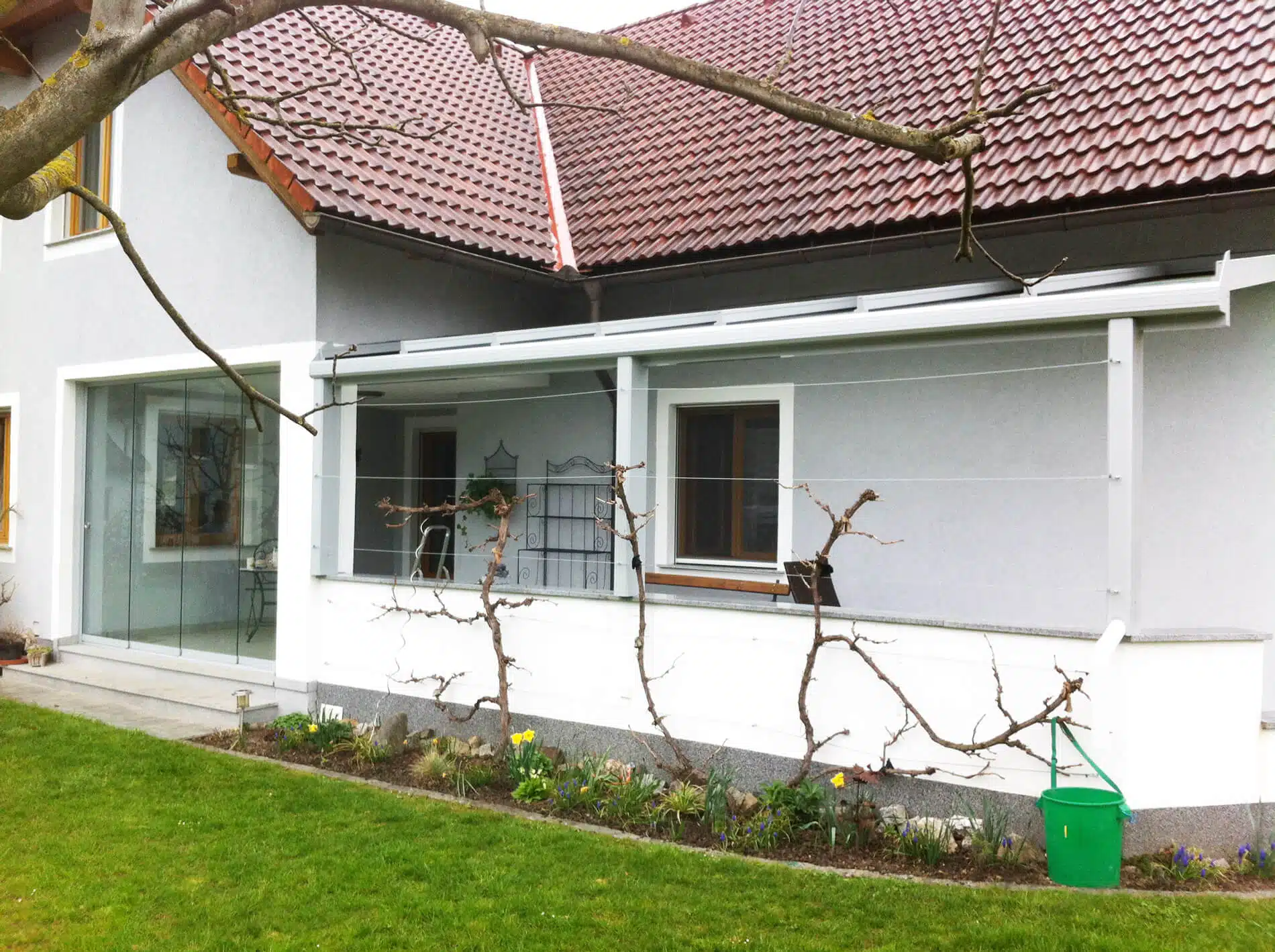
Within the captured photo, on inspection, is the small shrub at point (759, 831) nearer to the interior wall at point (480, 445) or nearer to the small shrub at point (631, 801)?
the small shrub at point (631, 801)

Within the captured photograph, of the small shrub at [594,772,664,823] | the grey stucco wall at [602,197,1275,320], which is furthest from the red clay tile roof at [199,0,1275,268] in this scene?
the small shrub at [594,772,664,823]

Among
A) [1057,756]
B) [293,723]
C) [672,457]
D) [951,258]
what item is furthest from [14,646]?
[1057,756]

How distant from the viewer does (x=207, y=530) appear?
33.7 feet

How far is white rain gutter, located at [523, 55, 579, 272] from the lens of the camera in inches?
396

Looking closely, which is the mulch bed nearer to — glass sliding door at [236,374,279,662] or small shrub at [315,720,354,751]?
small shrub at [315,720,354,751]

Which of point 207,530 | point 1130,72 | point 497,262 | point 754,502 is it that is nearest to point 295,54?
point 497,262

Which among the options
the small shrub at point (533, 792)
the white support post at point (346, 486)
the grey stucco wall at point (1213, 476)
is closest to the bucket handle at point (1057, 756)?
the grey stucco wall at point (1213, 476)

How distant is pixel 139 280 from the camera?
34.9 ft

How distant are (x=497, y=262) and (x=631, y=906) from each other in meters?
6.08

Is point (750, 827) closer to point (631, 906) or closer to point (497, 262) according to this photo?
point (631, 906)

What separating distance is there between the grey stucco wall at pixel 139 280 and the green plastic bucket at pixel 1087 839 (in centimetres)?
657

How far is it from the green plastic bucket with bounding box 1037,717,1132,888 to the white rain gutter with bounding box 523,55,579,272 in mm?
6258

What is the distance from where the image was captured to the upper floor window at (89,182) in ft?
37.3

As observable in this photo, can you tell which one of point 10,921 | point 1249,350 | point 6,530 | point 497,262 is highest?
point 497,262
